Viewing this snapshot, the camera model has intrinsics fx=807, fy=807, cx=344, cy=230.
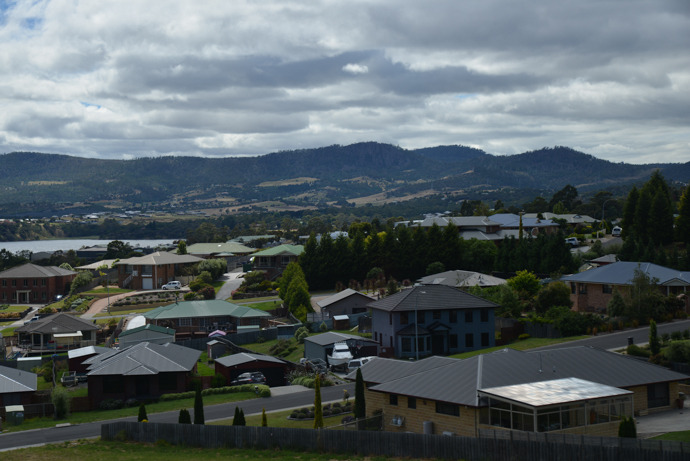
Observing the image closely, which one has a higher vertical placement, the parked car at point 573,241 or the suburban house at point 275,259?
the parked car at point 573,241

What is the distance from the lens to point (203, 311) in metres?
83.9

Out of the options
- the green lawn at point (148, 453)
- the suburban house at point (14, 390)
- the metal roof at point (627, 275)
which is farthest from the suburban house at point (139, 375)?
the metal roof at point (627, 275)

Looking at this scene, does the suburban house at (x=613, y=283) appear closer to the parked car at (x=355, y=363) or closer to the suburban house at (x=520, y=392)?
the parked car at (x=355, y=363)

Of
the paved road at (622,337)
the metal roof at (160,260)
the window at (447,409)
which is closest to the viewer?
the window at (447,409)

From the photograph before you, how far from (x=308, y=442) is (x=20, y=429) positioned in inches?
801

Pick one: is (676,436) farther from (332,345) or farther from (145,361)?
(145,361)

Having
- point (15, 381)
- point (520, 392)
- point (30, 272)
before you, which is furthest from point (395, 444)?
point (30, 272)

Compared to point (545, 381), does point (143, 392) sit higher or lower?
lower

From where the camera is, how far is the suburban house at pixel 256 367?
5581cm

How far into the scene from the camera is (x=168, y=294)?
4129 inches

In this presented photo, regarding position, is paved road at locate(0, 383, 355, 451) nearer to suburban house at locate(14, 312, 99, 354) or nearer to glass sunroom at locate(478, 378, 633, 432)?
glass sunroom at locate(478, 378, 633, 432)

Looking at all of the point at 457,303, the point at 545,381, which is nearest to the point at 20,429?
the point at 545,381

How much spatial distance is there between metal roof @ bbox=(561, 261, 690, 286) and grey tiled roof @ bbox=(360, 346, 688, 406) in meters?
29.2

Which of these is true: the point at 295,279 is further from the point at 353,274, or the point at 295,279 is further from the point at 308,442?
the point at 308,442
